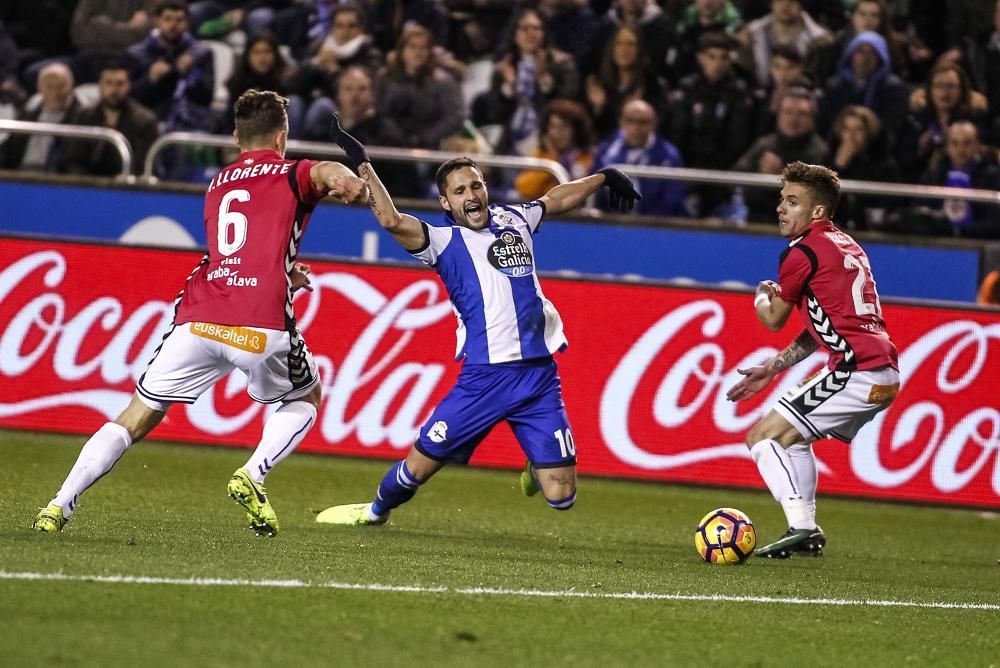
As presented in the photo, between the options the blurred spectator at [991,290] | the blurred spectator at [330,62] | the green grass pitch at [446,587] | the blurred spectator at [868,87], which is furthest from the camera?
the blurred spectator at [330,62]

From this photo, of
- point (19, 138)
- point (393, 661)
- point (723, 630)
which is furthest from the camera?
point (19, 138)

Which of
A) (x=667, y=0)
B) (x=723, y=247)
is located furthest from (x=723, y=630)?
(x=667, y=0)

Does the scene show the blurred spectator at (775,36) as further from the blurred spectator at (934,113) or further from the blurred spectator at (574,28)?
the blurred spectator at (574,28)

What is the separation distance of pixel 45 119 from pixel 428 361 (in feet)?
17.7

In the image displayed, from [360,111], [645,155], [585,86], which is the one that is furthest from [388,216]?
[585,86]

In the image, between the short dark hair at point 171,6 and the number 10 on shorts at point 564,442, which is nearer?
the number 10 on shorts at point 564,442

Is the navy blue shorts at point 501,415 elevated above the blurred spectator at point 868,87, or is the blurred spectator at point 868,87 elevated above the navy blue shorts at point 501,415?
the blurred spectator at point 868,87

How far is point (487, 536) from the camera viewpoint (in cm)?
848

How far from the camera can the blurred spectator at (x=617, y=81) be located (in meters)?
14.4

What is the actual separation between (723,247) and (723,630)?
7.35 meters

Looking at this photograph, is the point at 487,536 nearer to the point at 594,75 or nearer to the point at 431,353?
the point at 431,353

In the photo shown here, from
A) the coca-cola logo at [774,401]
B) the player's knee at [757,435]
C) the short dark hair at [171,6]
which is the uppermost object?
the short dark hair at [171,6]

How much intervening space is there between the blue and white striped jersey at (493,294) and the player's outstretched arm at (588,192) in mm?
397

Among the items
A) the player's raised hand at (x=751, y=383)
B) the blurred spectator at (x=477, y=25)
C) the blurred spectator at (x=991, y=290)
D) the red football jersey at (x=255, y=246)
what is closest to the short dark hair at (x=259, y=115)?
the red football jersey at (x=255, y=246)
